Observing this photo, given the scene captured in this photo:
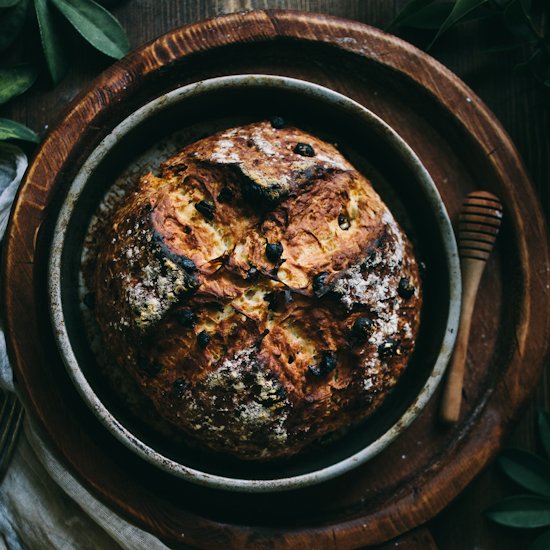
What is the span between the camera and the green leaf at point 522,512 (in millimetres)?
2469

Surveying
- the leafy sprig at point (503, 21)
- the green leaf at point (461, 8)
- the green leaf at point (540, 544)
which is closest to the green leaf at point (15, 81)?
the leafy sprig at point (503, 21)

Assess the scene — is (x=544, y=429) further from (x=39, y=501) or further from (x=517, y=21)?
(x=39, y=501)

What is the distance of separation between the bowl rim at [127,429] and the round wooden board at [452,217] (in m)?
0.19

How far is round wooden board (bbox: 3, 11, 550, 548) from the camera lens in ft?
7.64

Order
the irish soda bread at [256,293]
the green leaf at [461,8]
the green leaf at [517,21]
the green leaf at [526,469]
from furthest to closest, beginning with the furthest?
the green leaf at [526,469] → the green leaf at [517,21] → the green leaf at [461,8] → the irish soda bread at [256,293]

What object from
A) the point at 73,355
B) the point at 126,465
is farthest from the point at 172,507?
the point at 73,355

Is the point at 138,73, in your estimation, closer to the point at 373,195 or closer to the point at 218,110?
the point at 218,110

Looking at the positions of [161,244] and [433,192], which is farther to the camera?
[433,192]

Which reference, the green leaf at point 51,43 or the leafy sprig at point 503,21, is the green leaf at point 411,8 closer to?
the leafy sprig at point 503,21

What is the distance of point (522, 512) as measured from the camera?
8.17 feet

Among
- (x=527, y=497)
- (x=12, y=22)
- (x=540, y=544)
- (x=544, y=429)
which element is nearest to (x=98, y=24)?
(x=12, y=22)

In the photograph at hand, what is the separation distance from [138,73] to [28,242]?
2.05 feet

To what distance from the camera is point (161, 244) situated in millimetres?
1996

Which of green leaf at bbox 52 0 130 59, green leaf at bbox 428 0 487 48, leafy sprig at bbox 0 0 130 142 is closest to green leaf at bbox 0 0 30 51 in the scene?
leafy sprig at bbox 0 0 130 142
